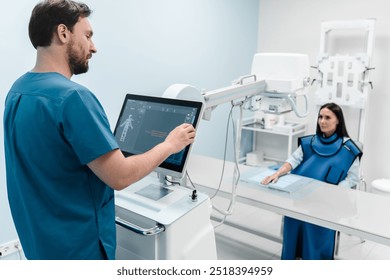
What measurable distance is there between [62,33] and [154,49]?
1822 mm

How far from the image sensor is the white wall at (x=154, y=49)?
1985mm

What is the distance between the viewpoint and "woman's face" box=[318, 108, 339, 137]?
7.76 feet

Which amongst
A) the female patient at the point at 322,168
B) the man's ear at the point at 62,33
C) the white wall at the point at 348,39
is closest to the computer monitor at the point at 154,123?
the man's ear at the point at 62,33

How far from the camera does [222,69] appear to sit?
3566mm

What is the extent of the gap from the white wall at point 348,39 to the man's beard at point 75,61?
3100mm

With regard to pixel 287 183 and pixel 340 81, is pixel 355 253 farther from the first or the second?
pixel 340 81

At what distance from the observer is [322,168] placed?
2.34 metres

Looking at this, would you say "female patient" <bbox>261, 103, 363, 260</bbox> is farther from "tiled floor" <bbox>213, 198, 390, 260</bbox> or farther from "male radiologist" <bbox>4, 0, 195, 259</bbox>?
"male radiologist" <bbox>4, 0, 195, 259</bbox>

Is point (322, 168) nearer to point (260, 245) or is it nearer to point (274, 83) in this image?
point (260, 245)

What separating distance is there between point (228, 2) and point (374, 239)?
2678 millimetres

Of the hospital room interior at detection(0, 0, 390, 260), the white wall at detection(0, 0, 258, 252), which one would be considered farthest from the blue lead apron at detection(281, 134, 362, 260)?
the white wall at detection(0, 0, 258, 252)

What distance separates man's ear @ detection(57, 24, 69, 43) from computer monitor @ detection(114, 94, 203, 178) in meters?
0.43

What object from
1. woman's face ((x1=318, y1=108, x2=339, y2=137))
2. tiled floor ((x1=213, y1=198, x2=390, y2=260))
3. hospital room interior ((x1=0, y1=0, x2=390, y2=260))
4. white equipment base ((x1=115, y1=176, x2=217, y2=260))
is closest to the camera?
white equipment base ((x1=115, y1=176, x2=217, y2=260))

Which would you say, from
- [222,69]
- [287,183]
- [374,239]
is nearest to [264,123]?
[222,69]
